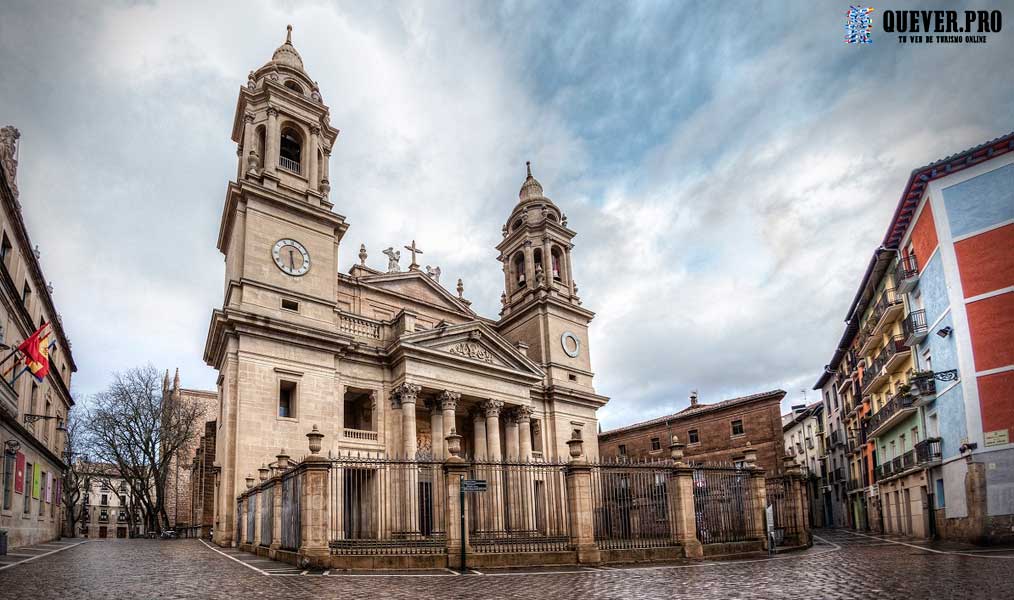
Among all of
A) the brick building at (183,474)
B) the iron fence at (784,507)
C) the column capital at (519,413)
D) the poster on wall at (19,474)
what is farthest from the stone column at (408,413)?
the brick building at (183,474)

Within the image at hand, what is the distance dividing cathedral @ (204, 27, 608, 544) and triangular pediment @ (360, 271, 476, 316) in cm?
7

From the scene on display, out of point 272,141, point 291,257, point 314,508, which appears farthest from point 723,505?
point 272,141

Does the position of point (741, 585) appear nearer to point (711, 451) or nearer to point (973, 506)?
point (973, 506)

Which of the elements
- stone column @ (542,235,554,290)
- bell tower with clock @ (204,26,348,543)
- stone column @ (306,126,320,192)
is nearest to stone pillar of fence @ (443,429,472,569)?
bell tower with clock @ (204,26,348,543)

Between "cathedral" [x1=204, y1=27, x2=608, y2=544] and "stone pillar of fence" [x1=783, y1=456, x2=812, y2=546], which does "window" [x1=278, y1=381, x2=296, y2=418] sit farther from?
"stone pillar of fence" [x1=783, y1=456, x2=812, y2=546]

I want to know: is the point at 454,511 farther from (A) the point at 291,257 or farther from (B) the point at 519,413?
(B) the point at 519,413

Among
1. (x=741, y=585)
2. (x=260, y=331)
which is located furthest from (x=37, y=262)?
(x=741, y=585)

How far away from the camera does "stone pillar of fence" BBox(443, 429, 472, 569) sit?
14305mm

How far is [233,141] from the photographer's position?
3169cm

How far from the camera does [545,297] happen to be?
121 feet

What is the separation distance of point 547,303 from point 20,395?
78.9 feet

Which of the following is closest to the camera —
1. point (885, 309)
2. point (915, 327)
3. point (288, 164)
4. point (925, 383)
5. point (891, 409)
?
point (925, 383)

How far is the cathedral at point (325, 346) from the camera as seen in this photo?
24.2 metres

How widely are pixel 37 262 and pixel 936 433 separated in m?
34.4
